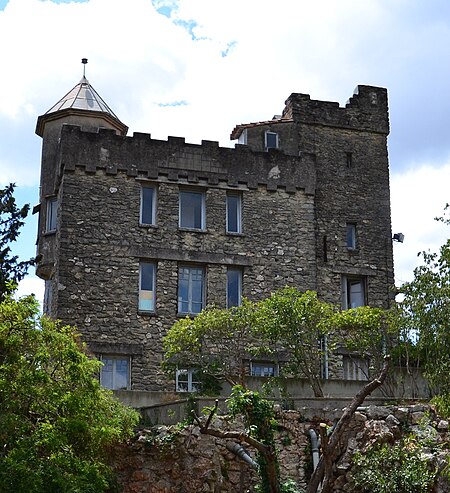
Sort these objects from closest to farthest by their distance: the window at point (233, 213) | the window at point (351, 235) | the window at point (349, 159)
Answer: the window at point (233, 213) < the window at point (351, 235) < the window at point (349, 159)

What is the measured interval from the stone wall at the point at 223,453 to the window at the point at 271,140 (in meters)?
12.6

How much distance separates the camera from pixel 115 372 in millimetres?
28531

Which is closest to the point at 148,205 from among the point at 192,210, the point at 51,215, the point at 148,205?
the point at 148,205

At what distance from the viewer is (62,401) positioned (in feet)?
62.3

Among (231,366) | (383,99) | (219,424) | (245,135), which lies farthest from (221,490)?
(383,99)

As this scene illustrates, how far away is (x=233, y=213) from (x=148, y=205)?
272cm

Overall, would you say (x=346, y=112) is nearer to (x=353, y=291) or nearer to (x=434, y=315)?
(x=353, y=291)

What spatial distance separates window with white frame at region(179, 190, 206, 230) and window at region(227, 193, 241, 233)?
85cm

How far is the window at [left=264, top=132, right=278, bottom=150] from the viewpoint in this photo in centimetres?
3275

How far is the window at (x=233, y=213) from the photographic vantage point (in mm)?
30859

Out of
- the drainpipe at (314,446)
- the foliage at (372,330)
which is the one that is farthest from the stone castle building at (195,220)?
the drainpipe at (314,446)

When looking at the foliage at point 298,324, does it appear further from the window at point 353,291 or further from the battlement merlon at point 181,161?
the battlement merlon at point 181,161

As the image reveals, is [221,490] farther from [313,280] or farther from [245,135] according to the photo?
[245,135]

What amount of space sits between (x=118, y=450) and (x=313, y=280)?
1098cm
